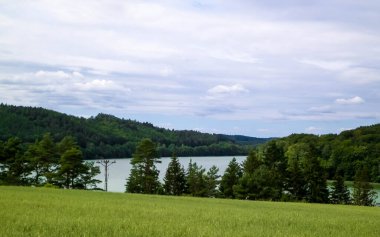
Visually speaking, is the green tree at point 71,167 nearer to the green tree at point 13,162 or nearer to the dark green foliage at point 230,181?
the green tree at point 13,162

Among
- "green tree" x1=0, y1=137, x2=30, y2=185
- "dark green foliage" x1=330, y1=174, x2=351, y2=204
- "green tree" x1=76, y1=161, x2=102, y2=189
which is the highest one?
"green tree" x1=0, y1=137, x2=30, y2=185

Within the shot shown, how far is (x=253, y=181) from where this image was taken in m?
63.9

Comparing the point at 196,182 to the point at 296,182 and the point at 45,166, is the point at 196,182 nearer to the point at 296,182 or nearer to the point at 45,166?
the point at 296,182

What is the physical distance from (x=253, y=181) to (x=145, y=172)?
15.7 metres

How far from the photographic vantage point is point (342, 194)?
224 ft

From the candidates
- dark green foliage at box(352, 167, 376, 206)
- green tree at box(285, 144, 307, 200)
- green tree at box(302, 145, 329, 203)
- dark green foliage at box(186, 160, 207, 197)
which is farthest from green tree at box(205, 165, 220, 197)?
dark green foliage at box(352, 167, 376, 206)

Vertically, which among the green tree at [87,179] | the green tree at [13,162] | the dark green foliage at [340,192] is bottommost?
the dark green foliage at [340,192]

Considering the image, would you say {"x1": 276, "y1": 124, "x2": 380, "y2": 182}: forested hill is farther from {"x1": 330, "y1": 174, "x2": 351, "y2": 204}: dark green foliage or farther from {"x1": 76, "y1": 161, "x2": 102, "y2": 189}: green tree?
{"x1": 76, "y1": 161, "x2": 102, "y2": 189}: green tree

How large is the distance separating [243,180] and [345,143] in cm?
8744

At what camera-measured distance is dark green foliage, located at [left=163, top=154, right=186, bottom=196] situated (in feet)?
226

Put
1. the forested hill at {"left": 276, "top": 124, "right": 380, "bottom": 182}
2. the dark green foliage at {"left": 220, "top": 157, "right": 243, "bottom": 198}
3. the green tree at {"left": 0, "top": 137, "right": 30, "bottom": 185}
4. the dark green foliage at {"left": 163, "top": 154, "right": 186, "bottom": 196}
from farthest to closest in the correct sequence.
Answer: the forested hill at {"left": 276, "top": 124, "right": 380, "bottom": 182}
the dark green foliage at {"left": 163, "top": 154, "right": 186, "bottom": 196}
the dark green foliage at {"left": 220, "top": 157, "right": 243, "bottom": 198}
the green tree at {"left": 0, "top": 137, "right": 30, "bottom": 185}

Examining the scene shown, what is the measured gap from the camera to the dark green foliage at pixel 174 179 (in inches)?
2714

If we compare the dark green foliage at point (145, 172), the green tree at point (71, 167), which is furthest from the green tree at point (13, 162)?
the dark green foliage at point (145, 172)

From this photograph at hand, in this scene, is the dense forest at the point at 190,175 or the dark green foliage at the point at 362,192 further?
the dark green foliage at the point at 362,192
